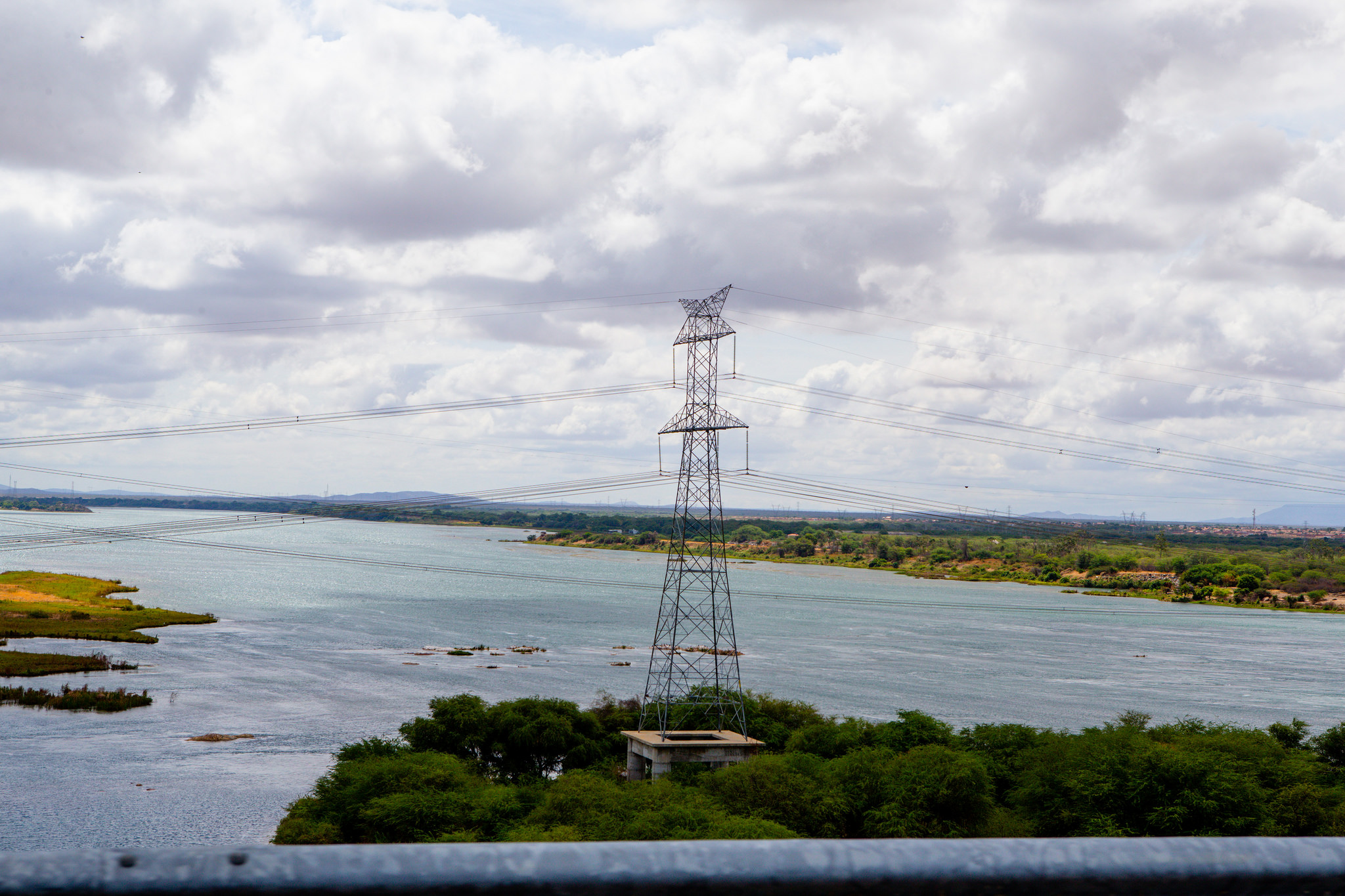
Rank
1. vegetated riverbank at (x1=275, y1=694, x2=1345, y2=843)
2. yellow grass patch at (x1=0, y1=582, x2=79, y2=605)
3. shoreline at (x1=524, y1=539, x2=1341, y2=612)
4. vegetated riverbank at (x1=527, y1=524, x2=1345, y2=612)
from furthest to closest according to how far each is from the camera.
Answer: vegetated riverbank at (x1=527, y1=524, x2=1345, y2=612)
shoreline at (x1=524, y1=539, x2=1341, y2=612)
yellow grass patch at (x1=0, y1=582, x2=79, y2=605)
vegetated riverbank at (x1=275, y1=694, x2=1345, y2=843)

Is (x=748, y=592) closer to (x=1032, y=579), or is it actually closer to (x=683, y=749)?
(x=1032, y=579)

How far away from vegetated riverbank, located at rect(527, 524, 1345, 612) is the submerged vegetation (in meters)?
112

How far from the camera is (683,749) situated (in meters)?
40.3

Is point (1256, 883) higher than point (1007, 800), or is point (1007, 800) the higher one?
point (1256, 883)

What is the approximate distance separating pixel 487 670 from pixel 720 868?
7168cm

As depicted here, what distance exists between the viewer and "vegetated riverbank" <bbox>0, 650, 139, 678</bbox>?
6512 cm

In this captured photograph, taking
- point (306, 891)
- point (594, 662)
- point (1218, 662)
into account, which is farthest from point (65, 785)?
point (1218, 662)

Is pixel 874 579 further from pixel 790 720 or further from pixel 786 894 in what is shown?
pixel 786 894

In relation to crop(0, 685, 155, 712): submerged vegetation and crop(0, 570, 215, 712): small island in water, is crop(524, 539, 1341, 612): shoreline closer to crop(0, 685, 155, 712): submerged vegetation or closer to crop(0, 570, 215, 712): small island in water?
crop(0, 570, 215, 712): small island in water

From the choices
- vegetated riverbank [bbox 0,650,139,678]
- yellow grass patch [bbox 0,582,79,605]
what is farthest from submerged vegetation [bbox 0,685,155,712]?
yellow grass patch [bbox 0,582,79,605]

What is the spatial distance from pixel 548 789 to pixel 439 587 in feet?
311

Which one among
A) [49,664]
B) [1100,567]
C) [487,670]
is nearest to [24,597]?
[49,664]

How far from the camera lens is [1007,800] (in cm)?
3991

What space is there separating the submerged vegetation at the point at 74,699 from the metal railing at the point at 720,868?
215ft
